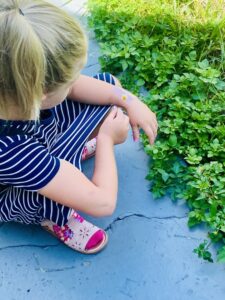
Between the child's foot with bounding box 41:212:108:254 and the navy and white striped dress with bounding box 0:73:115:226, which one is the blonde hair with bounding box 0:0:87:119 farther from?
the child's foot with bounding box 41:212:108:254

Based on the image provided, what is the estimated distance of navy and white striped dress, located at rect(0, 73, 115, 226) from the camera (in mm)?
1208

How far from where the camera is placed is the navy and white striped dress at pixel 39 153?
1.21 m

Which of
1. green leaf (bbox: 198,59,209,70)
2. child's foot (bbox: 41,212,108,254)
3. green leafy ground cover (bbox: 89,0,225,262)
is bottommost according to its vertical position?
child's foot (bbox: 41,212,108,254)

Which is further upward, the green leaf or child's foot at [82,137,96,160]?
the green leaf

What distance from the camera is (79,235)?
148 cm

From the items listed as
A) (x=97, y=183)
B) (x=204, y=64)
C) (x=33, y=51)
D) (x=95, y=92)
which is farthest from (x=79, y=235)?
(x=204, y=64)

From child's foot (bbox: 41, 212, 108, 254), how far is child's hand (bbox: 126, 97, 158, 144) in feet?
1.04

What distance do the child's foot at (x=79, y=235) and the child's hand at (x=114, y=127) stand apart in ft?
0.90

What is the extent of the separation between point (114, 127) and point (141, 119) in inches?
5.0

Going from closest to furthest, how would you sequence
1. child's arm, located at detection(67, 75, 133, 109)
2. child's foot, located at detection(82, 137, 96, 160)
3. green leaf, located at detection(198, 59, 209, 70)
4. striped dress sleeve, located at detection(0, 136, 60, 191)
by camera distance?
striped dress sleeve, located at detection(0, 136, 60, 191) → child's arm, located at detection(67, 75, 133, 109) → child's foot, located at detection(82, 137, 96, 160) → green leaf, located at detection(198, 59, 209, 70)

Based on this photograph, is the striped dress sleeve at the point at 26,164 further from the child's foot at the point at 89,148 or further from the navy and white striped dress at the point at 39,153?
the child's foot at the point at 89,148

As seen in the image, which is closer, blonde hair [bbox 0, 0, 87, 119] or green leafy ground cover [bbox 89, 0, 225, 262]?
blonde hair [bbox 0, 0, 87, 119]

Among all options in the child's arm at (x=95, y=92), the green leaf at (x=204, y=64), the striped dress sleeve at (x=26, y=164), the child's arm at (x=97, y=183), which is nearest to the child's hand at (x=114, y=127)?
the child's arm at (x=97, y=183)

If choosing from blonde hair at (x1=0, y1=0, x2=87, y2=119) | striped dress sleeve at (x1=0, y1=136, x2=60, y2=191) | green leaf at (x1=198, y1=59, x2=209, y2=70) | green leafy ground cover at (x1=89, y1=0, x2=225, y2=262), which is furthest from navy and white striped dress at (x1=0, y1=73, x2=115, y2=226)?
green leaf at (x1=198, y1=59, x2=209, y2=70)
